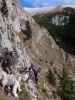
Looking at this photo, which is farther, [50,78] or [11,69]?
[50,78]

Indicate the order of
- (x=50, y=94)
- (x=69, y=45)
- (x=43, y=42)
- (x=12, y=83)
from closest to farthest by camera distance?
(x=12, y=83)
(x=50, y=94)
(x=43, y=42)
(x=69, y=45)

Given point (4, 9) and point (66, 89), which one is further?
point (66, 89)

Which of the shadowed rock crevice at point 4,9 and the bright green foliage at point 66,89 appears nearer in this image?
the shadowed rock crevice at point 4,9

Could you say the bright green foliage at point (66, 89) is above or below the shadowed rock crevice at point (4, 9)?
below

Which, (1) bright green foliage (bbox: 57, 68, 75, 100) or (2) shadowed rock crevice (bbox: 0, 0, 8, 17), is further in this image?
(1) bright green foliage (bbox: 57, 68, 75, 100)

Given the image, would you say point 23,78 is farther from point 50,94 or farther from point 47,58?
point 47,58

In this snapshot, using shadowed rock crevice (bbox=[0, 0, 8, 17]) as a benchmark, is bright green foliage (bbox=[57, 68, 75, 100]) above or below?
below

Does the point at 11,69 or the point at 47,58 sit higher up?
the point at 11,69

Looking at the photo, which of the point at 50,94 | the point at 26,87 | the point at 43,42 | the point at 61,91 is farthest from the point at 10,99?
the point at 43,42

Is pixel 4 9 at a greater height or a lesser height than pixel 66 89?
greater

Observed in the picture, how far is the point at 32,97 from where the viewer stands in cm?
4259

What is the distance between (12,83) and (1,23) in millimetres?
7065

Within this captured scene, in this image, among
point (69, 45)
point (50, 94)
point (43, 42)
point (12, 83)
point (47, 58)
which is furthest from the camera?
point (69, 45)

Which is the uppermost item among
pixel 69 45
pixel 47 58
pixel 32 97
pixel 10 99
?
pixel 10 99
